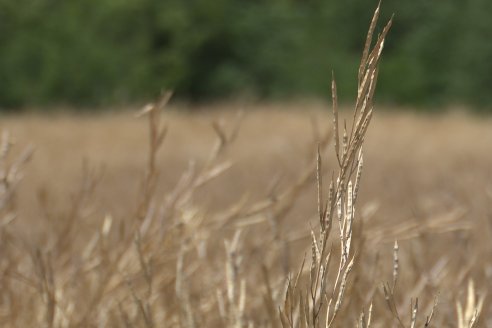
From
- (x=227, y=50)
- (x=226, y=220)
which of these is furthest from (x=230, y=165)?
(x=227, y=50)

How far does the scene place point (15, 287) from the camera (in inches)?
65.2

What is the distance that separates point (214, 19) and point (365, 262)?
18.7 meters

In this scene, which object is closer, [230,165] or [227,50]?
[230,165]

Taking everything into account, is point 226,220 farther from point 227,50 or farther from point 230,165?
point 227,50

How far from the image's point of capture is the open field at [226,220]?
125 cm

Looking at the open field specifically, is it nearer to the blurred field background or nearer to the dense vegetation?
the blurred field background

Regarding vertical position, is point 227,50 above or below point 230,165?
below

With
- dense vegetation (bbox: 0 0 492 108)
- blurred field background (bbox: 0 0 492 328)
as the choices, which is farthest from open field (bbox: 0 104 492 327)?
dense vegetation (bbox: 0 0 492 108)

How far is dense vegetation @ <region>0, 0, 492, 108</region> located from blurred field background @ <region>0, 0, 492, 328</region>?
41 mm

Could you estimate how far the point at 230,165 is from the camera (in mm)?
1437

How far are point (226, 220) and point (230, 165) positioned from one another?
0.31 ft

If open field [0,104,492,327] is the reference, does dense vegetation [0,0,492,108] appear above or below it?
below

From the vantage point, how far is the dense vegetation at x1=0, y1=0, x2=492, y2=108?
18016 mm

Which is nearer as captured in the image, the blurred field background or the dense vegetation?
the blurred field background
